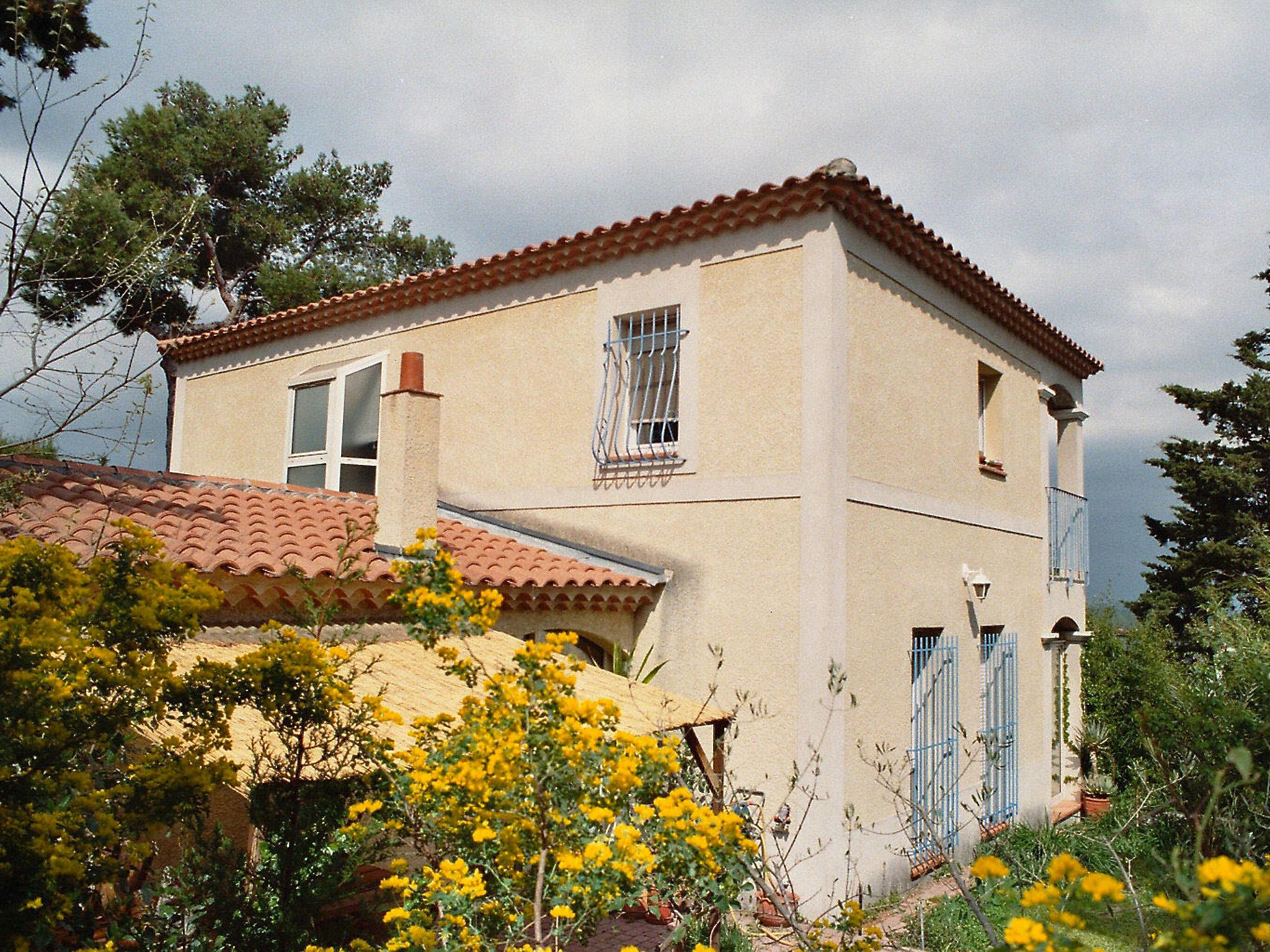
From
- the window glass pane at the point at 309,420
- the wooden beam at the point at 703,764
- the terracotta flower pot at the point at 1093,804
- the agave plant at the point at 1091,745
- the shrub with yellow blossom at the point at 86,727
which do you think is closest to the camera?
the shrub with yellow blossom at the point at 86,727

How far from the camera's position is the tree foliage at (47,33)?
8391 millimetres

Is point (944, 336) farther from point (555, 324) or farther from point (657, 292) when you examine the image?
point (555, 324)

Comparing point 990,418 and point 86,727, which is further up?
point 990,418

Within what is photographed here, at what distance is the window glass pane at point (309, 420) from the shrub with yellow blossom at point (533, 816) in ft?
37.8

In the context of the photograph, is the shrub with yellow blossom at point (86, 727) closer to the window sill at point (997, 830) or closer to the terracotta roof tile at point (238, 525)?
the terracotta roof tile at point (238, 525)

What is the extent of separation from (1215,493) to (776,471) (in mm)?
23059

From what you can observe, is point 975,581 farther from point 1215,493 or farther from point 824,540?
point 1215,493

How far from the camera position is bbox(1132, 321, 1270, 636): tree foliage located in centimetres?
2758

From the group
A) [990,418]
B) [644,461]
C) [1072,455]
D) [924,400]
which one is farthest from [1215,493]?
[644,461]

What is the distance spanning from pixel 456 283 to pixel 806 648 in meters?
7.97

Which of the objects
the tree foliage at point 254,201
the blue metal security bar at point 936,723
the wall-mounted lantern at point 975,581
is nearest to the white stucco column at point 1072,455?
the wall-mounted lantern at point 975,581

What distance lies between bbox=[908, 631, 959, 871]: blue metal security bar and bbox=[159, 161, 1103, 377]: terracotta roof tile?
540 centimetres

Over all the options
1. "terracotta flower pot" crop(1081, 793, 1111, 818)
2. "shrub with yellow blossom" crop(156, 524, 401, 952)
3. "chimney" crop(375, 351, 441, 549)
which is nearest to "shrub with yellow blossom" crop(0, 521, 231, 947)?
"shrub with yellow blossom" crop(156, 524, 401, 952)

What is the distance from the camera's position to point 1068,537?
18734mm
